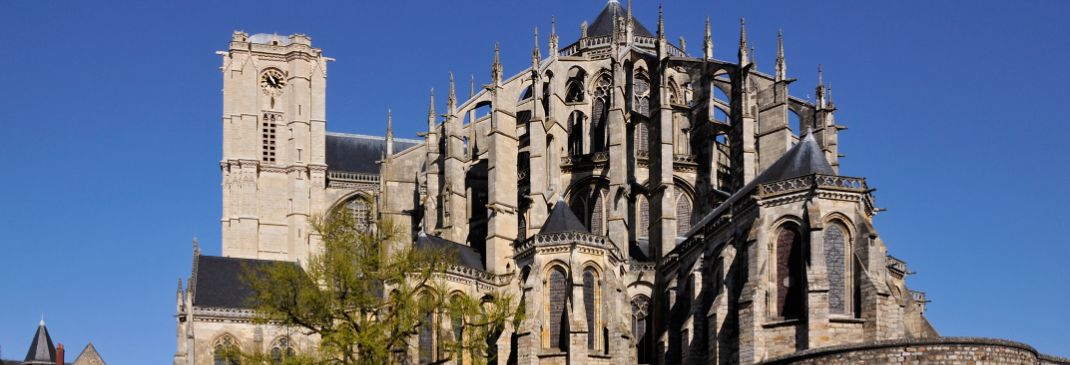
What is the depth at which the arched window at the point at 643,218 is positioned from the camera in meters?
60.5

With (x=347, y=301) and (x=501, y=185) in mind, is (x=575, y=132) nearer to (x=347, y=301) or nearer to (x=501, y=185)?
(x=501, y=185)

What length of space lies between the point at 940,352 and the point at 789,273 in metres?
7.81

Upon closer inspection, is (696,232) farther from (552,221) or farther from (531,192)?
(531,192)

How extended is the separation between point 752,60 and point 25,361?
4244cm

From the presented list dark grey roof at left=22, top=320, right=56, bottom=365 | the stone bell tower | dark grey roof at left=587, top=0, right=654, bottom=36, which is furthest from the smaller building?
dark grey roof at left=587, top=0, right=654, bottom=36

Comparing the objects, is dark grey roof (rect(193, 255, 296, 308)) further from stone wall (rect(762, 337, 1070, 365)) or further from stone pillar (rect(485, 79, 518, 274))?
stone wall (rect(762, 337, 1070, 365))

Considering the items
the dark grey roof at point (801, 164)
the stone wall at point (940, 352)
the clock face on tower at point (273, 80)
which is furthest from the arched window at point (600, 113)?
the stone wall at point (940, 352)

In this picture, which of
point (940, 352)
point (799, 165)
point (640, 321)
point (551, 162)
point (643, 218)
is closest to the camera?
point (940, 352)

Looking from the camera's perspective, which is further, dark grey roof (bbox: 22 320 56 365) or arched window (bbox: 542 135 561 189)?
dark grey roof (bbox: 22 320 56 365)

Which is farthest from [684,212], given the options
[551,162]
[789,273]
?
[789,273]

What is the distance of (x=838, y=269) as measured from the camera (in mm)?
45062

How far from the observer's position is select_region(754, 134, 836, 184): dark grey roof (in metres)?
46.4

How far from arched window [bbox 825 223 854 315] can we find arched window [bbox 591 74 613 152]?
871 inches

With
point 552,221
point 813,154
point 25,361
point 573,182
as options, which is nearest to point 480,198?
point 573,182
